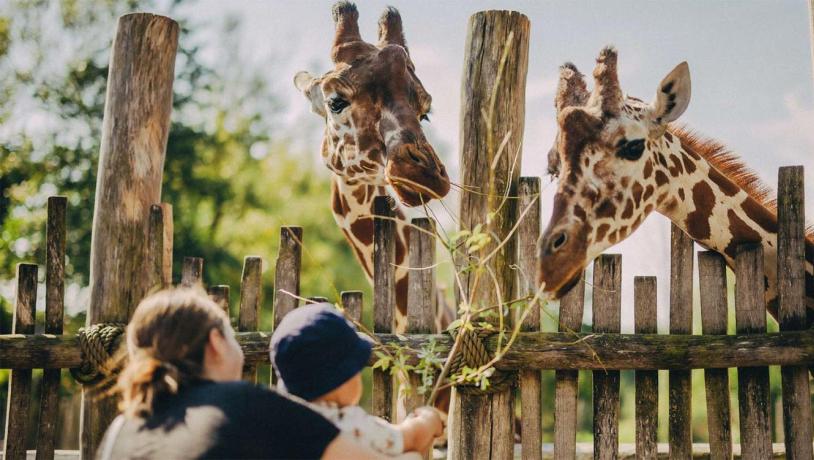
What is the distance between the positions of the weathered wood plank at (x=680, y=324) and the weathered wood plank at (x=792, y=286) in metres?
0.43

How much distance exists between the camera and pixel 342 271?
72.4 ft

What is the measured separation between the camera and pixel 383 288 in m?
4.21

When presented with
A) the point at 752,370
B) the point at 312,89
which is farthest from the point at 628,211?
the point at 312,89

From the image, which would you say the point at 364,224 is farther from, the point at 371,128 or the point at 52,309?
the point at 52,309

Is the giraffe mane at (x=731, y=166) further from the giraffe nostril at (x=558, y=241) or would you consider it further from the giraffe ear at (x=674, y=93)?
the giraffe nostril at (x=558, y=241)

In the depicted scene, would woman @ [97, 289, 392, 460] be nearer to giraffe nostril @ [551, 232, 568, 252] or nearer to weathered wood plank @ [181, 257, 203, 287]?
giraffe nostril @ [551, 232, 568, 252]

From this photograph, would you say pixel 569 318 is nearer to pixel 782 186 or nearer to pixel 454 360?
pixel 454 360

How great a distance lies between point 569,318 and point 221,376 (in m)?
2.20

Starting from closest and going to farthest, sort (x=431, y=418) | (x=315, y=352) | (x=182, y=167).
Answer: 1. (x=315, y=352)
2. (x=431, y=418)
3. (x=182, y=167)

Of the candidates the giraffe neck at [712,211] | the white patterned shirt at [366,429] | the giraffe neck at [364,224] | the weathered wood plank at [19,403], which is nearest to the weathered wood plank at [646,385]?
the giraffe neck at [712,211]

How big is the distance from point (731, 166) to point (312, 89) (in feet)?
8.31

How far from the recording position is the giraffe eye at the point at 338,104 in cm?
472

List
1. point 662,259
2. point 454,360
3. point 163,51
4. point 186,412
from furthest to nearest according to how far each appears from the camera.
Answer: point 662,259, point 163,51, point 454,360, point 186,412

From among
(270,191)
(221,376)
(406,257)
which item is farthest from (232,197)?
(221,376)
